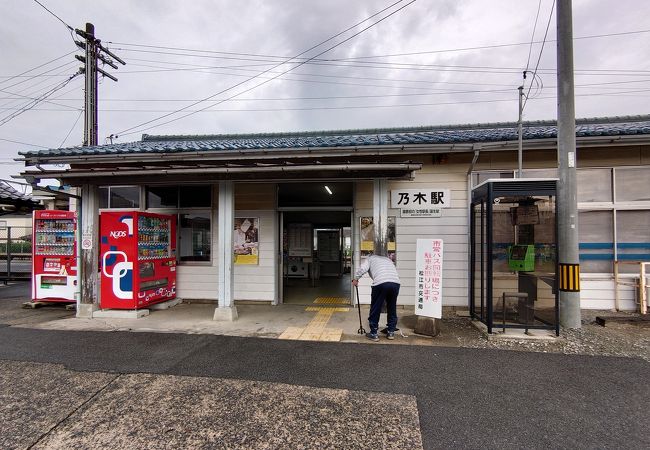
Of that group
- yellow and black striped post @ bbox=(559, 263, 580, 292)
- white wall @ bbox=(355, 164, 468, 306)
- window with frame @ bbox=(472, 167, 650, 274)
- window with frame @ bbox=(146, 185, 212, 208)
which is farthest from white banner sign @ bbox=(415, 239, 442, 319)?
window with frame @ bbox=(146, 185, 212, 208)

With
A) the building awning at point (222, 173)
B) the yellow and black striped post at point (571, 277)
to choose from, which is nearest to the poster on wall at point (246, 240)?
the building awning at point (222, 173)

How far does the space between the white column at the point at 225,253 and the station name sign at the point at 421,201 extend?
3.13 m

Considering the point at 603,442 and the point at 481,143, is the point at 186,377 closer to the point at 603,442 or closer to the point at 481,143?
the point at 603,442

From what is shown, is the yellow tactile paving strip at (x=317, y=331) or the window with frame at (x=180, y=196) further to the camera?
the window with frame at (x=180, y=196)

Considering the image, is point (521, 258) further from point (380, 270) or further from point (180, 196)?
point (180, 196)

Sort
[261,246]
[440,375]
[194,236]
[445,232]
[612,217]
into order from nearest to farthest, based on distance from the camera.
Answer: [440,375] → [612,217] → [445,232] → [261,246] → [194,236]

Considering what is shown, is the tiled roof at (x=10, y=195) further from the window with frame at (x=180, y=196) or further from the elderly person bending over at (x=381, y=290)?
the elderly person bending over at (x=381, y=290)

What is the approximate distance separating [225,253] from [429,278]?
346 centimetres

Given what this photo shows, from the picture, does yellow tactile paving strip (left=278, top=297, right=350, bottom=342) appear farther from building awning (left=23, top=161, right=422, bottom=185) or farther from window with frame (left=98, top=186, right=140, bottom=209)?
window with frame (left=98, top=186, right=140, bottom=209)

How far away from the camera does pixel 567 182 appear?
5160 mm

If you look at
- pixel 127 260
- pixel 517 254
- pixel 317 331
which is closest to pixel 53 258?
pixel 127 260

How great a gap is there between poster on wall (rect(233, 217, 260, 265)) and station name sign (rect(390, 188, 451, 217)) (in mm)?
2997

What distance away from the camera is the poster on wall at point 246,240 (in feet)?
23.9

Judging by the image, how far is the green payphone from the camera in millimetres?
5703
